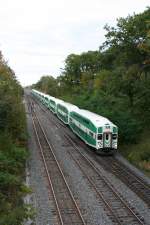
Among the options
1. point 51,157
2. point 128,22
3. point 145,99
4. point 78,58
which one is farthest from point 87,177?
point 78,58

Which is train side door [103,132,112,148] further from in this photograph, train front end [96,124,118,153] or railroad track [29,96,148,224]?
railroad track [29,96,148,224]

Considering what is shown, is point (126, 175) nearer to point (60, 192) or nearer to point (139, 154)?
point (139, 154)

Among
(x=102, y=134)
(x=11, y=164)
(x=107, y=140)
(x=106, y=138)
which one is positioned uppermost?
(x=102, y=134)

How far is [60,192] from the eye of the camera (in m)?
21.6

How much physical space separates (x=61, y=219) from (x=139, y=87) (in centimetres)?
2287

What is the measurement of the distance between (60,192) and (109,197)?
2.98 metres

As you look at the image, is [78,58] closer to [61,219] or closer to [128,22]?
[128,22]

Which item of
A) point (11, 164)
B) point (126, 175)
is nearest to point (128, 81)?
point (126, 175)

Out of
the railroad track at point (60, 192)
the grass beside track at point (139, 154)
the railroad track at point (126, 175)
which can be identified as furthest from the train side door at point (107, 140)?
the railroad track at point (60, 192)

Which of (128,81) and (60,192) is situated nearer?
(60,192)

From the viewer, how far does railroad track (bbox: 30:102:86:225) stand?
57.8 ft

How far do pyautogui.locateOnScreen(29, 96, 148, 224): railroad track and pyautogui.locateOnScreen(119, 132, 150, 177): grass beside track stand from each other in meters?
3.64

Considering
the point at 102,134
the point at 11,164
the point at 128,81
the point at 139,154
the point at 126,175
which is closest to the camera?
the point at 11,164

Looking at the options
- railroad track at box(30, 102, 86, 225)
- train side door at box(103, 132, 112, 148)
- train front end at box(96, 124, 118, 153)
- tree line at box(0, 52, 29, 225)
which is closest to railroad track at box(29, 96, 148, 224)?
railroad track at box(30, 102, 86, 225)
